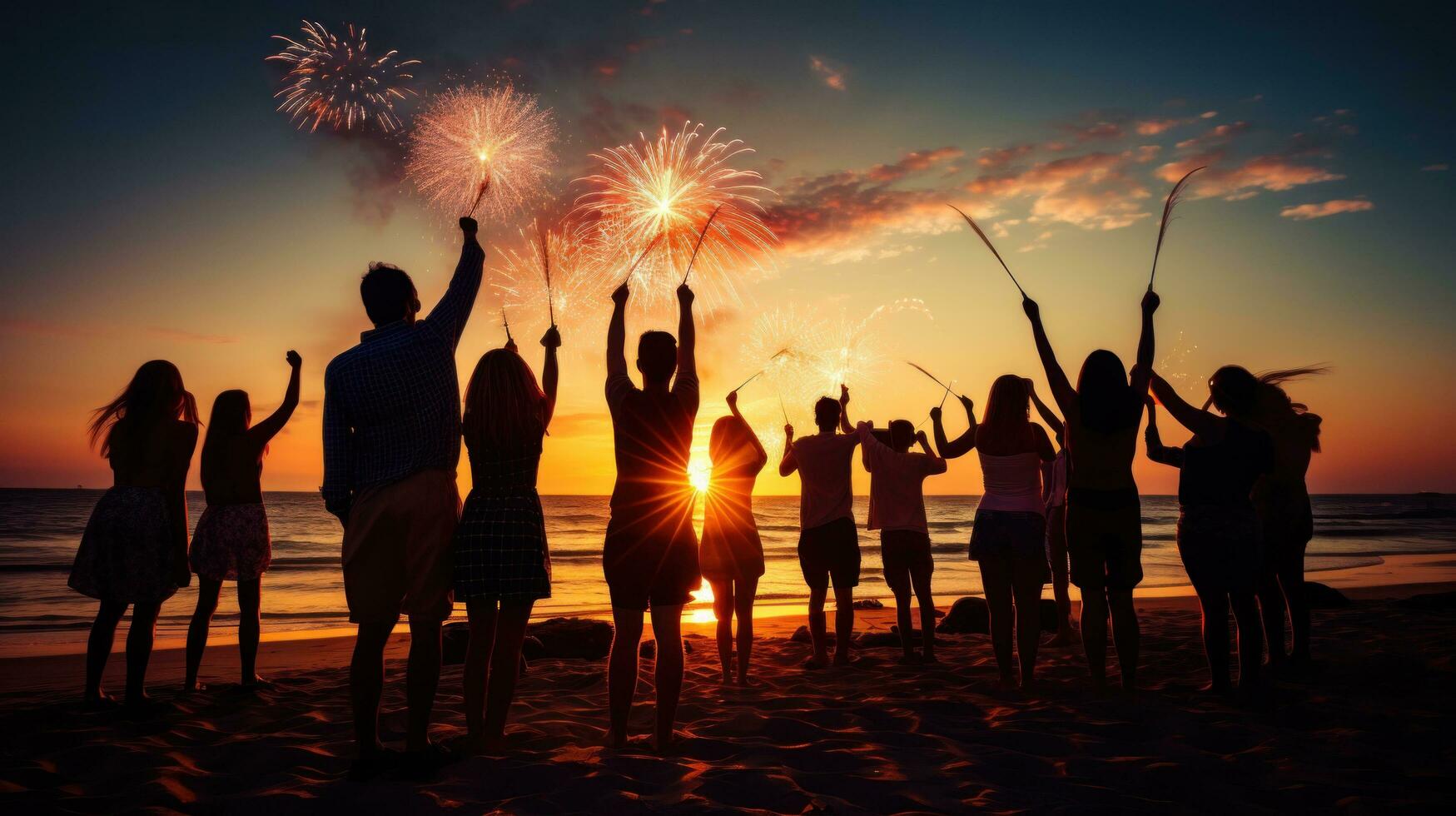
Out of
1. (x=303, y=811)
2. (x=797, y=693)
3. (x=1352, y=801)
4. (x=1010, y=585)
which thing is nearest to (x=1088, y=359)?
(x=1010, y=585)

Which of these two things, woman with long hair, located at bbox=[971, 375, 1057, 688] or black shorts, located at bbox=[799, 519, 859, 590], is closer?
woman with long hair, located at bbox=[971, 375, 1057, 688]

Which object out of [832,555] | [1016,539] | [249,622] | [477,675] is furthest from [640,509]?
[249,622]

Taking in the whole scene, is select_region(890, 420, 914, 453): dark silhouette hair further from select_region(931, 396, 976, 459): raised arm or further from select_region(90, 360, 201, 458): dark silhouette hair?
select_region(90, 360, 201, 458): dark silhouette hair

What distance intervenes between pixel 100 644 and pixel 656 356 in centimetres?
434

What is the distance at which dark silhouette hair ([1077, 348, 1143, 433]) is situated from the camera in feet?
16.5

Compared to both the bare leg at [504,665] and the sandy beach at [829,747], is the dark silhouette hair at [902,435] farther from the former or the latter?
the bare leg at [504,665]

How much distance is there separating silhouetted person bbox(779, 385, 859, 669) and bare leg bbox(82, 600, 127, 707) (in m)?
4.93

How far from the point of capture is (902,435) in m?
7.29

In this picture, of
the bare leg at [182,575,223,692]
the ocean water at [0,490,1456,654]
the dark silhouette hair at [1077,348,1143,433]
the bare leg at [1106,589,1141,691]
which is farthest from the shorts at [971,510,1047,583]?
the ocean water at [0,490,1456,654]

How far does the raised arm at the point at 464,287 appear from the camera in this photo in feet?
12.8

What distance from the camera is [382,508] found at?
3.50 m

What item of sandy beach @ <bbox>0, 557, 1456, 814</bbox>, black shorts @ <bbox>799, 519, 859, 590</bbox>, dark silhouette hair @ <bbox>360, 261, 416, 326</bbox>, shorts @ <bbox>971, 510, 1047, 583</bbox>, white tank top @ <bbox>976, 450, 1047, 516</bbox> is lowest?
sandy beach @ <bbox>0, 557, 1456, 814</bbox>

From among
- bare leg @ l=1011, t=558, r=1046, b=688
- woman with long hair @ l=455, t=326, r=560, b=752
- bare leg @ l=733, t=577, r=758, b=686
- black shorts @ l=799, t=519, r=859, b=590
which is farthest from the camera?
black shorts @ l=799, t=519, r=859, b=590

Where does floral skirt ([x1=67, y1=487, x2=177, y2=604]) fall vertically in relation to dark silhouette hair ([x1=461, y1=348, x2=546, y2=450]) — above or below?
below
